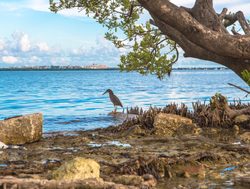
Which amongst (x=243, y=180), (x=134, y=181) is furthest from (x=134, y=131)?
(x=134, y=181)

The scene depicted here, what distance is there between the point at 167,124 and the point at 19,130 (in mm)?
4304

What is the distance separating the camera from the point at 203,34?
10.1 m

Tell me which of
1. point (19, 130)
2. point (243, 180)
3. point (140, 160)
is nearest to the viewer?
point (243, 180)

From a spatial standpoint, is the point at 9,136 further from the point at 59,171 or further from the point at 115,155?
the point at 59,171

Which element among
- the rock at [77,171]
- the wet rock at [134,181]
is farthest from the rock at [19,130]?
the wet rock at [134,181]

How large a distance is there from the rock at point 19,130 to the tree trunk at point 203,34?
466cm

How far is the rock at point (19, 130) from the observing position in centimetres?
1313

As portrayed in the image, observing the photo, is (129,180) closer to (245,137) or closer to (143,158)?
(143,158)

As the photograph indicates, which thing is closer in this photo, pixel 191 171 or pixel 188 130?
pixel 191 171

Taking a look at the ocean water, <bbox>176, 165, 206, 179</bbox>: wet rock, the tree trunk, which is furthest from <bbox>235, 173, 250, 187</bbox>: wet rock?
the ocean water

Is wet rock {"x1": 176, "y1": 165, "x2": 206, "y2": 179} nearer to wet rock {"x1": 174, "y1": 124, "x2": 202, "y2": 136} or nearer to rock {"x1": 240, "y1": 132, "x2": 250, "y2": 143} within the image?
rock {"x1": 240, "y1": 132, "x2": 250, "y2": 143}

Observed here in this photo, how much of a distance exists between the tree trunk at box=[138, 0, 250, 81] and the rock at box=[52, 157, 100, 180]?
367 cm

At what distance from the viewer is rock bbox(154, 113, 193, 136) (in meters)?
14.0

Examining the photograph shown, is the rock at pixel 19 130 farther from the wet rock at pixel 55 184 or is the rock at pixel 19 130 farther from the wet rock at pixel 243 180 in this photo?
the wet rock at pixel 243 180
